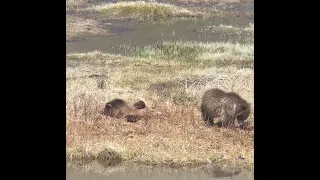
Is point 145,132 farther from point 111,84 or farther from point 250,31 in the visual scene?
point 250,31

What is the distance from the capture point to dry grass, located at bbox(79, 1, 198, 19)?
2100 cm

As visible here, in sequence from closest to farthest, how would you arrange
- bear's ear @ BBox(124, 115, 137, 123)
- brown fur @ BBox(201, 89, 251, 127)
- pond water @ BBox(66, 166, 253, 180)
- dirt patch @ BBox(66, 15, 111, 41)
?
pond water @ BBox(66, 166, 253, 180) < brown fur @ BBox(201, 89, 251, 127) < bear's ear @ BBox(124, 115, 137, 123) < dirt patch @ BBox(66, 15, 111, 41)

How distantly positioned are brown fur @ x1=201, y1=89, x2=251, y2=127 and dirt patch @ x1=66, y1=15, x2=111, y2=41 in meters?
8.69

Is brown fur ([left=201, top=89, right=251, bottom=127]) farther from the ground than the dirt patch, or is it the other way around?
the dirt patch

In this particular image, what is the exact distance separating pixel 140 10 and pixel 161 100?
9.82 meters

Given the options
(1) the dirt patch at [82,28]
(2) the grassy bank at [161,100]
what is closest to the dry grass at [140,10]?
(1) the dirt patch at [82,28]

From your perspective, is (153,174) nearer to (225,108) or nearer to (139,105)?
(225,108)

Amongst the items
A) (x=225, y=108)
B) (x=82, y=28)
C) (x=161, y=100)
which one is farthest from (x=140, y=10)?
(x=225, y=108)

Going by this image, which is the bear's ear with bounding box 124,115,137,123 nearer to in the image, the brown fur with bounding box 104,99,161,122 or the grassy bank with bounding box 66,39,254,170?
the brown fur with bounding box 104,99,161,122

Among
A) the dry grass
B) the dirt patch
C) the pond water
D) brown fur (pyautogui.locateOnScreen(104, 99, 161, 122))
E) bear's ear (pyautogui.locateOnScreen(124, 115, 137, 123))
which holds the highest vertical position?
the dry grass

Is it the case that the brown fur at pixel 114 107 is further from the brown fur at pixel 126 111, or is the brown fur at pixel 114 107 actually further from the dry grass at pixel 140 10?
the dry grass at pixel 140 10

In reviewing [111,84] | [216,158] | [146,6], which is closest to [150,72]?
[111,84]

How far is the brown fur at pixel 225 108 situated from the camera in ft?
34.2

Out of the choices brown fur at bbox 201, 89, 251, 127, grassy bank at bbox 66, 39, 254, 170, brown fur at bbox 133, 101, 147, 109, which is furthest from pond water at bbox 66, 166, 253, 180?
brown fur at bbox 133, 101, 147, 109
